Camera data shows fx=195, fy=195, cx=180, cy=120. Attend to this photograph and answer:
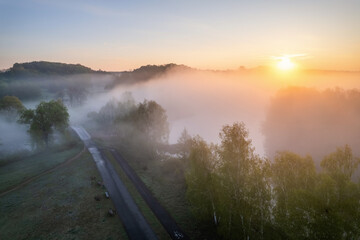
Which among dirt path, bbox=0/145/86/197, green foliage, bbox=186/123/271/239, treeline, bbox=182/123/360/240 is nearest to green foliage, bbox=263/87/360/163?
treeline, bbox=182/123/360/240

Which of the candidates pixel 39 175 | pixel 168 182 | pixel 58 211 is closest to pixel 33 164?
pixel 39 175

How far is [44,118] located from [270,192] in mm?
73686

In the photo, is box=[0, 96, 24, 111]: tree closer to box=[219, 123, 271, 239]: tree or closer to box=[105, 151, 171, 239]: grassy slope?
box=[105, 151, 171, 239]: grassy slope

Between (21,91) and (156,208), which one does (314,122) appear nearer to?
(156,208)

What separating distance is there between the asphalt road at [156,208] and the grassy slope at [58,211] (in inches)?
253

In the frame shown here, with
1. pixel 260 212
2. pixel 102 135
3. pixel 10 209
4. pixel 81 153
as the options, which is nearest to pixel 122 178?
pixel 10 209

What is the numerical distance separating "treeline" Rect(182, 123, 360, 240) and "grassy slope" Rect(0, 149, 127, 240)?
1488 cm

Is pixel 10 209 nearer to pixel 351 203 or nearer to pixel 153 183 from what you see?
pixel 153 183

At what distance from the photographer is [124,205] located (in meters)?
35.5

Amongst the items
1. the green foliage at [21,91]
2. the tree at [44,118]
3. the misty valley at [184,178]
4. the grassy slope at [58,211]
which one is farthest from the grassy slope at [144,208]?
the green foliage at [21,91]

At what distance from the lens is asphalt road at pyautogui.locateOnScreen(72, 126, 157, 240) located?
28641mm

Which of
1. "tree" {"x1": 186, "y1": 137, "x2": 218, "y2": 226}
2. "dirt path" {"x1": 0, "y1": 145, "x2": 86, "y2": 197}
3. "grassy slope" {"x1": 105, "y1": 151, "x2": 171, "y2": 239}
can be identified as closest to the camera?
"tree" {"x1": 186, "y1": 137, "x2": 218, "y2": 226}

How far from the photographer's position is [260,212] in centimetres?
2188

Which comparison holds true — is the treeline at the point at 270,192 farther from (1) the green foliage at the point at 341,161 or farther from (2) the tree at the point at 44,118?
(2) the tree at the point at 44,118
